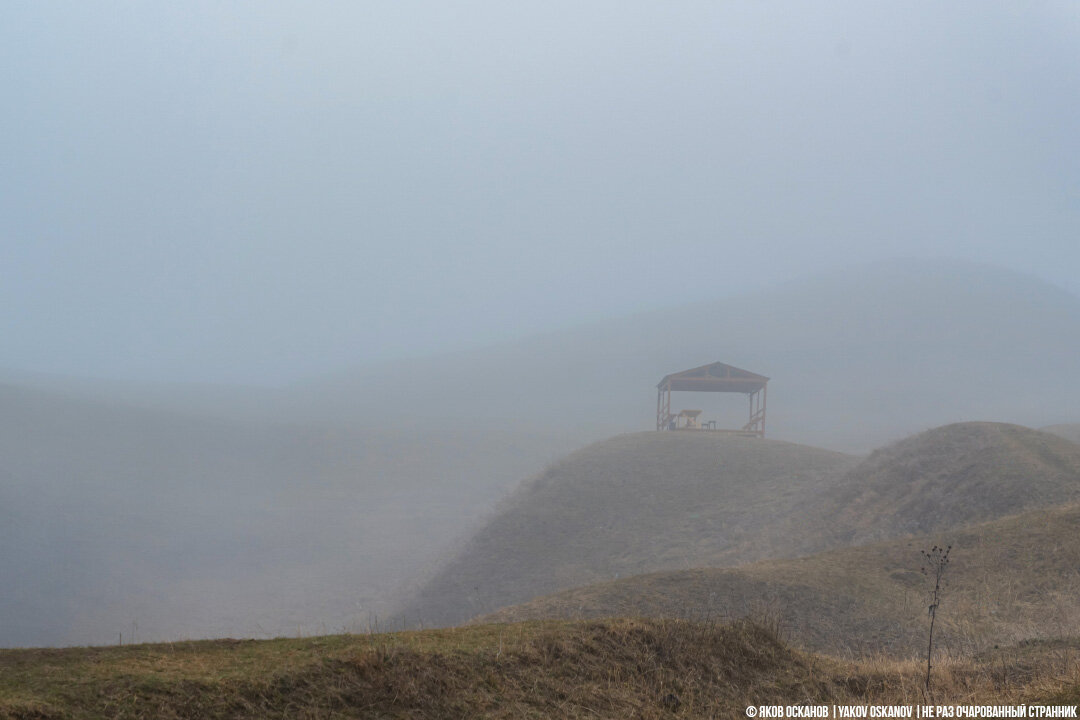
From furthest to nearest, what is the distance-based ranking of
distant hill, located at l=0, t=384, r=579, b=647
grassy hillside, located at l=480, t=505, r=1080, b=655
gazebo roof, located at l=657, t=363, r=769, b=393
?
gazebo roof, located at l=657, t=363, r=769, b=393 → distant hill, located at l=0, t=384, r=579, b=647 → grassy hillside, located at l=480, t=505, r=1080, b=655

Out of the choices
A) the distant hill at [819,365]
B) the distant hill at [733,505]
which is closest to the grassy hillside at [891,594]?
the distant hill at [733,505]

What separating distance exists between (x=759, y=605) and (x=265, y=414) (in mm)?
97929

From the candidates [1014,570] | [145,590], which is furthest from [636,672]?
[145,590]

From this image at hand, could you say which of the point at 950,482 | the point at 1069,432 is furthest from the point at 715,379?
the point at 950,482

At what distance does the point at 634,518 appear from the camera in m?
32.8

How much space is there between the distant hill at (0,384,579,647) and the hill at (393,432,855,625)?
4987 millimetres

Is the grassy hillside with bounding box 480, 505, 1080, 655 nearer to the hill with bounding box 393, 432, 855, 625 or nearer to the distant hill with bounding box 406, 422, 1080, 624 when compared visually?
the distant hill with bounding box 406, 422, 1080, 624

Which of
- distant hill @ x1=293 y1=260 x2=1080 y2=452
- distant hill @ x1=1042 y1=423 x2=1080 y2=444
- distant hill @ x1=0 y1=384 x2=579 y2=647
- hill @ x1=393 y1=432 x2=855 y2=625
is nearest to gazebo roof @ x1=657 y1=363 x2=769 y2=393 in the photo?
hill @ x1=393 y1=432 x2=855 y2=625

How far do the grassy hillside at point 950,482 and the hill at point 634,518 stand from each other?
207cm

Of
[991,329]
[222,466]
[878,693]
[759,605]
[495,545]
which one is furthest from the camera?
[991,329]

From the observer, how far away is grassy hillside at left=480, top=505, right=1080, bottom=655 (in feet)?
44.1

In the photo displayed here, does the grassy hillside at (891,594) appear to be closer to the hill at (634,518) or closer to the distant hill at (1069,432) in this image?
the hill at (634,518)

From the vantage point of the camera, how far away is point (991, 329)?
477ft

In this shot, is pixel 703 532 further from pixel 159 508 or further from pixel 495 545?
Answer: pixel 159 508
